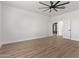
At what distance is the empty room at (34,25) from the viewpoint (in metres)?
4.22

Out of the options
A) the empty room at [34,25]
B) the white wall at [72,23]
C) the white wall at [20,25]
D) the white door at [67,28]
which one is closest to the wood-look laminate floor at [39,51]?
the empty room at [34,25]

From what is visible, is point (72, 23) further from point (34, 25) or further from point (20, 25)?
point (20, 25)

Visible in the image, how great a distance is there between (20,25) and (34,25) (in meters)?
1.61

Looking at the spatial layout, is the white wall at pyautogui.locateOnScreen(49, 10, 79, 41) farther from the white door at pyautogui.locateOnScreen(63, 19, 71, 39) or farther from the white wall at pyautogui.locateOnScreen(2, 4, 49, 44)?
the white wall at pyautogui.locateOnScreen(2, 4, 49, 44)

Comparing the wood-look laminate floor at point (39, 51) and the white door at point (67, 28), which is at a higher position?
the white door at point (67, 28)

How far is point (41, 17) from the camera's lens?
7.83m

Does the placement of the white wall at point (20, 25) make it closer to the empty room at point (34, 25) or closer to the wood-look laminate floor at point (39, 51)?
the empty room at point (34, 25)

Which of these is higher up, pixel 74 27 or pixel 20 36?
pixel 74 27

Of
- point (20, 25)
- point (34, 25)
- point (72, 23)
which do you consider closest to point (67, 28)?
point (72, 23)

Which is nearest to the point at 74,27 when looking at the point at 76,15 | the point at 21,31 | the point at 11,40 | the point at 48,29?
the point at 76,15

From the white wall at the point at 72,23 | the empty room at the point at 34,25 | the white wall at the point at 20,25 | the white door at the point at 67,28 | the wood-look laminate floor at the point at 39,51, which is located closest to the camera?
the wood-look laminate floor at the point at 39,51

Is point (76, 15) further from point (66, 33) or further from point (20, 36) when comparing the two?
point (20, 36)

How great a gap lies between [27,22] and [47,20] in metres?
3.33

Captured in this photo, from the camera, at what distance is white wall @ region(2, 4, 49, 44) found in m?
4.82
